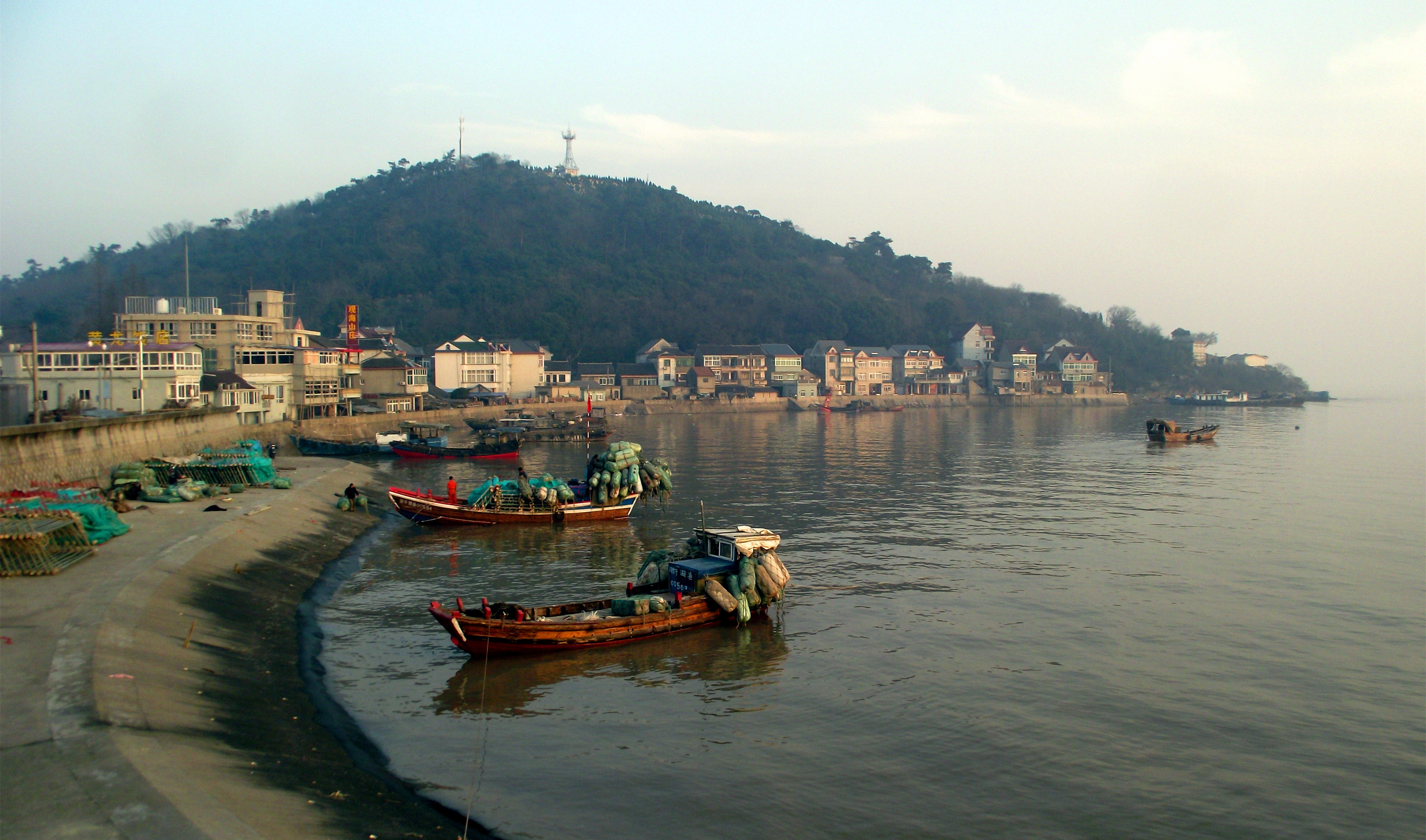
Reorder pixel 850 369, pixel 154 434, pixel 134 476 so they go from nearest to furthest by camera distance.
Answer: pixel 134 476
pixel 154 434
pixel 850 369

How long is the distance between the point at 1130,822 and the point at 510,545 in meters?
23.8

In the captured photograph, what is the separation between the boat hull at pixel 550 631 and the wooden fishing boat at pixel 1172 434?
64.2 m

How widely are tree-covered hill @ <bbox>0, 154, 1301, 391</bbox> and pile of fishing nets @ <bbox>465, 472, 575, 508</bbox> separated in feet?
306

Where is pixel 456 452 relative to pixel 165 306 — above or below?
below

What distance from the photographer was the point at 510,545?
107 feet

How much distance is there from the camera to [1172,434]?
7319cm

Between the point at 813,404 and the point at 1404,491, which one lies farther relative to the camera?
the point at 813,404

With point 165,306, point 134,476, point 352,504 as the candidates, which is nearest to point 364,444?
point 165,306

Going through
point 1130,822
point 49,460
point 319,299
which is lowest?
point 1130,822

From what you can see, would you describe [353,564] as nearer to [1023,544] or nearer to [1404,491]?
[1023,544]

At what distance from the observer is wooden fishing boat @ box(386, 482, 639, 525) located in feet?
114

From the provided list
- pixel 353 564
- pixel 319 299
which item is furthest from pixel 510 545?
pixel 319 299

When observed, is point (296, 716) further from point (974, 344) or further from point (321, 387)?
point (974, 344)

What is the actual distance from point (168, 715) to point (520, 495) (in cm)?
2207
